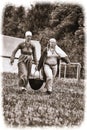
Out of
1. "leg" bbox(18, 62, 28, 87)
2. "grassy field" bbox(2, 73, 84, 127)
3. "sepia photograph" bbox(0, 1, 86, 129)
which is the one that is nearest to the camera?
"grassy field" bbox(2, 73, 84, 127)

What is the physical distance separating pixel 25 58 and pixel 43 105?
0.61 meters

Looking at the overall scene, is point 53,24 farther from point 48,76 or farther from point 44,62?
point 48,76

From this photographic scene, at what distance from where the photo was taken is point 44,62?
7215mm

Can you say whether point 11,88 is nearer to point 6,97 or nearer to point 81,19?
point 6,97

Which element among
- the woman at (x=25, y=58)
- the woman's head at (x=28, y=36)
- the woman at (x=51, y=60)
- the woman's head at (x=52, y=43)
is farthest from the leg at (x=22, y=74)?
the woman's head at (x=52, y=43)

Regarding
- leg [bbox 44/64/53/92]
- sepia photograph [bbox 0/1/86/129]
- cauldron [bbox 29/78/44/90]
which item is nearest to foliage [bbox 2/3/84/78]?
sepia photograph [bbox 0/1/86/129]

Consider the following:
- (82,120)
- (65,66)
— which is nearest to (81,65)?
(65,66)

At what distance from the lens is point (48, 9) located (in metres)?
7.26

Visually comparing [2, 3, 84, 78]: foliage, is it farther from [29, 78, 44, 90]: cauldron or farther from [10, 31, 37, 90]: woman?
[29, 78, 44, 90]: cauldron

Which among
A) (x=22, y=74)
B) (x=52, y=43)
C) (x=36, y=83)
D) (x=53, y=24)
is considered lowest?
(x=36, y=83)

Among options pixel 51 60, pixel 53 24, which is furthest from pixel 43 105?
pixel 53 24

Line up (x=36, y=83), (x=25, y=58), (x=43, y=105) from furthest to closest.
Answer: (x=36, y=83) < (x=25, y=58) < (x=43, y=105)

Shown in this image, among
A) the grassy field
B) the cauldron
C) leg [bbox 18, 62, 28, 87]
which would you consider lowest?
the grassy field

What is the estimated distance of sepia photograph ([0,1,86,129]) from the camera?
699cm
